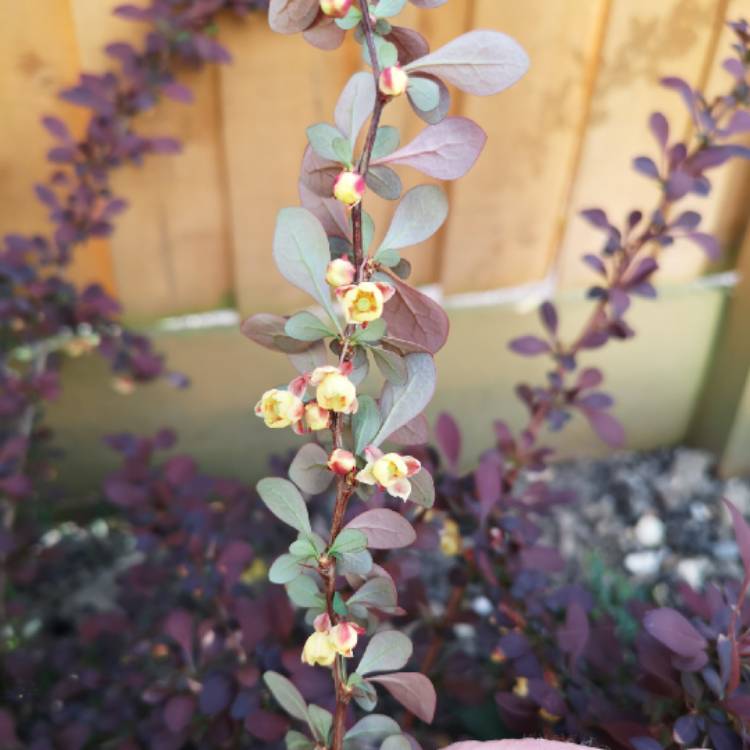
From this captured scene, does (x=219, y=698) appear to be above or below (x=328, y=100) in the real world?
below

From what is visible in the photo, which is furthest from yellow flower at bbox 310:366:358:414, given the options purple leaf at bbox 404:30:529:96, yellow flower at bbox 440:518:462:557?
yellow flower at bbox 440:518:462:557

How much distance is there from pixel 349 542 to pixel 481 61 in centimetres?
34

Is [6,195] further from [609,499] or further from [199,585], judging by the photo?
[609,499]

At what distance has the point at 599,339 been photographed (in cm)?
116

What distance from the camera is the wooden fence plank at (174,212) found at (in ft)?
4.46

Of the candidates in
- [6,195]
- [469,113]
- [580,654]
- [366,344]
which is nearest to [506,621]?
[580,654]

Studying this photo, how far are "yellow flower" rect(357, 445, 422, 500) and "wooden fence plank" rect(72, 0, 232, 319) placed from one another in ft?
3.22

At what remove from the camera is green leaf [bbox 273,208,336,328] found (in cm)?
55

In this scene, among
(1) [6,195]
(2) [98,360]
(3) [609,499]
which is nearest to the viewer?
(1) [6,195]

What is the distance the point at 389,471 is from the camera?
0.54 meters

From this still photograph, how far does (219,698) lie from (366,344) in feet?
1.82

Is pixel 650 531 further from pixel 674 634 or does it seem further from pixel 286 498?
pixel 286 498

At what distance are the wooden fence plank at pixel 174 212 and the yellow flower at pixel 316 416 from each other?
967 mm

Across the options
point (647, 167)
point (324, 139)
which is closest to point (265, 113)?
point (647, 167)
